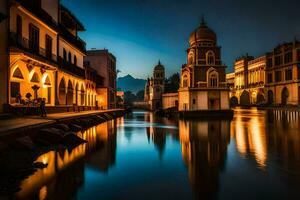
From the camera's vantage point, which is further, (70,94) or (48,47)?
(70,94)

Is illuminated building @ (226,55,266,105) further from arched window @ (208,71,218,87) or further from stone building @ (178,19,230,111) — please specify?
arched window @ (208,71,218,87)

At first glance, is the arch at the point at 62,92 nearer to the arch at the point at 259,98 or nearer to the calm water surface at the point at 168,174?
the calm water surface at the point at 168,174

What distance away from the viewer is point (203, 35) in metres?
41.5

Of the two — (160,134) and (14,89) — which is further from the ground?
(14,89)

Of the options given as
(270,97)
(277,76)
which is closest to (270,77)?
(277,76)

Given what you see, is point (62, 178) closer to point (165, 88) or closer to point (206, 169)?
point (206, 169)

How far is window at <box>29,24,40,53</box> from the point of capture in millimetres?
19453

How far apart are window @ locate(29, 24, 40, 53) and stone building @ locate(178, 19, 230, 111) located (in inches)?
944

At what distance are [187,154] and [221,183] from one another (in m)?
4.23

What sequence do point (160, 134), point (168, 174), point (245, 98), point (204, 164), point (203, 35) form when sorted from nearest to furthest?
point (168, 174)
point (204, 164)
point (160, 134)
point (203, 35)
point (245, 98)

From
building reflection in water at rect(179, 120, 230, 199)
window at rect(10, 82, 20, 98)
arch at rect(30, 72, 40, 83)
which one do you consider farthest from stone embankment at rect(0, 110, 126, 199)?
arch at rect(30, 72, 40, 83)

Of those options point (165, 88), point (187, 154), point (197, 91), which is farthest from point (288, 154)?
point (165, 88)

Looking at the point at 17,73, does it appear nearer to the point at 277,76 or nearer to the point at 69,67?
the point at 69,67

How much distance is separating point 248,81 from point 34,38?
3227 inches
